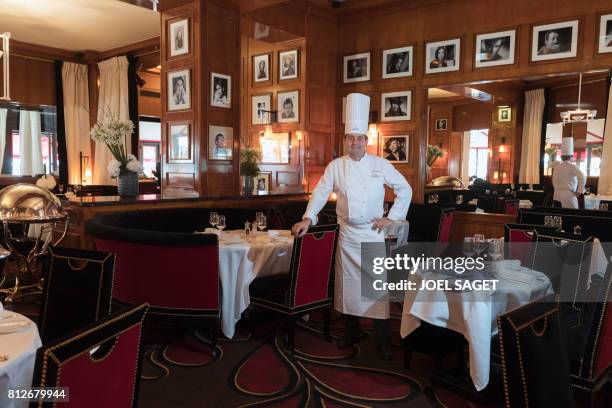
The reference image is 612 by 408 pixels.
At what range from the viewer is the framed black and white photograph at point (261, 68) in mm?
8055

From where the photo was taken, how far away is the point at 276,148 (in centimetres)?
800

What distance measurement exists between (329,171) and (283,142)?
429 cm

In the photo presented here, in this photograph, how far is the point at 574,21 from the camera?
566 centimetres

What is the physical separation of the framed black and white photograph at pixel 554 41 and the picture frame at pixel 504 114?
16.4 ft

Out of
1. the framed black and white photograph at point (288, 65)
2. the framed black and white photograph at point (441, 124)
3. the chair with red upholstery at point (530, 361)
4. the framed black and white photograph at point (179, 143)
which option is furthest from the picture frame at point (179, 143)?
the framed black and white photograph at point (441, 124)

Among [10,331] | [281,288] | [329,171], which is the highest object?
[329,171]

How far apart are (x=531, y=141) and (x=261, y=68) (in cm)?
646

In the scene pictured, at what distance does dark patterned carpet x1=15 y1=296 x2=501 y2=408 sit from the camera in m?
2.82

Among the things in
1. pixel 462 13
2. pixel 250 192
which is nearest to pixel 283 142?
pixel 250 192

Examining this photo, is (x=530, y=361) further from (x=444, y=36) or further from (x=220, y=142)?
(x=444, y=36)

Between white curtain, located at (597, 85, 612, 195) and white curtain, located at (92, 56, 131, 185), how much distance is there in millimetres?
9099

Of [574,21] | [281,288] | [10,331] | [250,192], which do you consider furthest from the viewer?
[250,192]

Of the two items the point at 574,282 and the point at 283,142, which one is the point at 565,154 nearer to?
the point at 283,142

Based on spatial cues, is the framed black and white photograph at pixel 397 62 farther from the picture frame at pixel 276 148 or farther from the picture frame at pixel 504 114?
the picture frame at pixel 504 114
